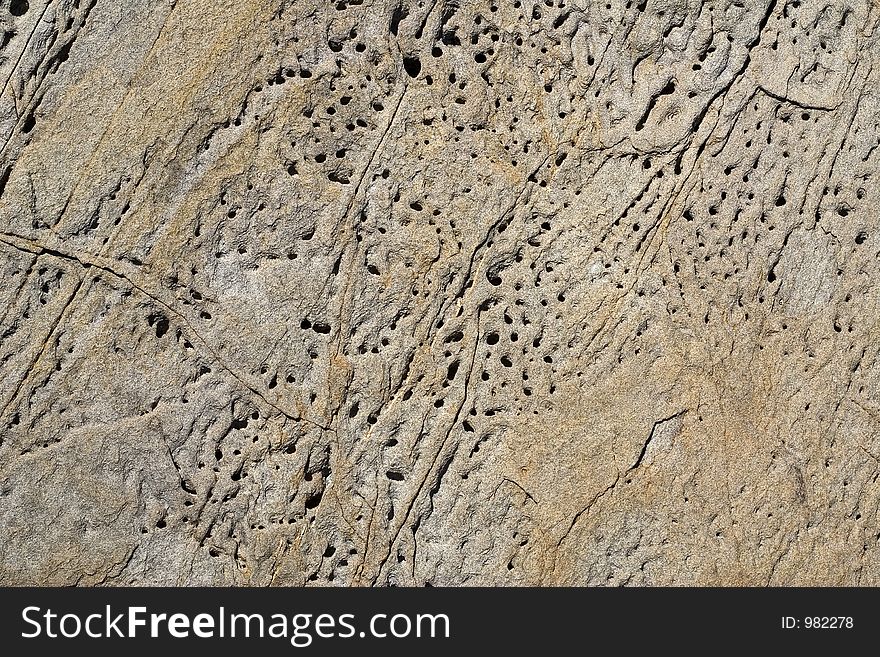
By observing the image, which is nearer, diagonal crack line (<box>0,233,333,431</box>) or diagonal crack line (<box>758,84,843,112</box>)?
diagonal crack line (<box>0,233,333,431</box>)

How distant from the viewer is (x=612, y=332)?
1.87 m

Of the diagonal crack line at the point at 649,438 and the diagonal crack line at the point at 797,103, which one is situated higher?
the diagonal crack line at the point at 797,103

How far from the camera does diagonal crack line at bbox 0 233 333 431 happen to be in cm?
170

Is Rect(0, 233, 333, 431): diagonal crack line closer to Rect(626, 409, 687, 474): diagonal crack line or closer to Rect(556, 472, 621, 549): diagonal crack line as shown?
Rect(556, 472, 621, 549): diagonal crack line

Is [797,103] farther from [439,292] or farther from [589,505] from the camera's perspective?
[589,505]

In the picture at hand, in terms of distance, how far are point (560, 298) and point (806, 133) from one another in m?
0.76

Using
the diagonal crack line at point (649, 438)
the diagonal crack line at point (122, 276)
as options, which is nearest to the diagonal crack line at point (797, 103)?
the diagonal crack line at point (649, 438)

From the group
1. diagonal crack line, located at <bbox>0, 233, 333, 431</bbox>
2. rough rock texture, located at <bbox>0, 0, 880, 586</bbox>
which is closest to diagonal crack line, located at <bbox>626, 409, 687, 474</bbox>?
rough rock texture, located at <bbox>0, 0, 880, 586</bbox>

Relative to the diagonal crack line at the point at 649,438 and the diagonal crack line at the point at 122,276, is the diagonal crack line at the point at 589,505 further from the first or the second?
the diagonal crack line at the point at 122,276

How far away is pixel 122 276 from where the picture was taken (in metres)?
1.74

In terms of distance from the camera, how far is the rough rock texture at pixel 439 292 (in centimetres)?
173

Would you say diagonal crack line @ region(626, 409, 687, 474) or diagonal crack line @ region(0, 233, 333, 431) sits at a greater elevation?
diagonal crack line @ region(0, 233, 333, 431)

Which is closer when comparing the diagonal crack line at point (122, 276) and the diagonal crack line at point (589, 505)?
the diagonal crack line at point (122, 276)

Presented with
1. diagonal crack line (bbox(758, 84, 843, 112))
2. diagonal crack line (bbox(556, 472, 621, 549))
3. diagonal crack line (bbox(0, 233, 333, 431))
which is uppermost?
diagonal crack line (bbox(758, 84, 843, 112))
